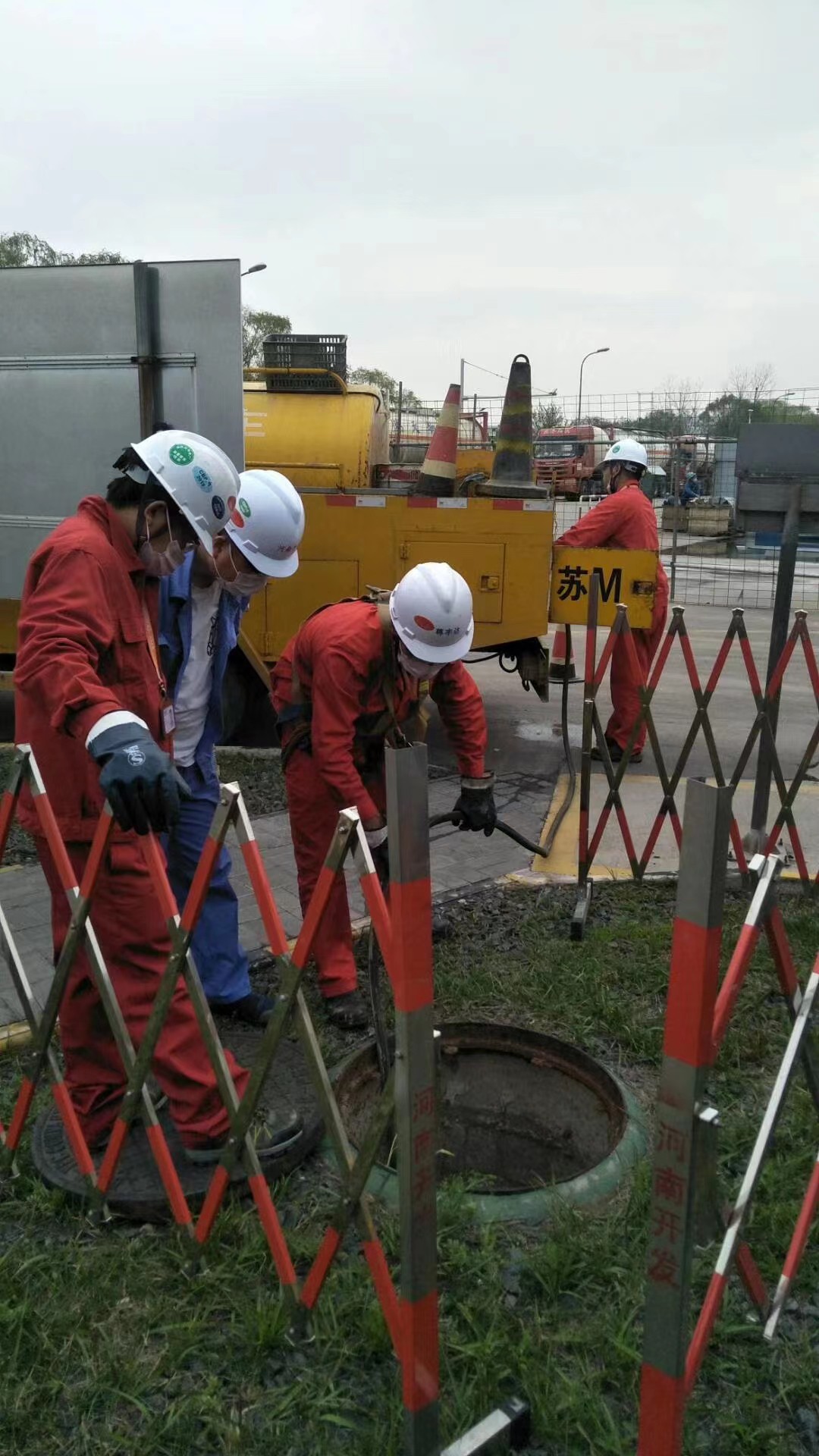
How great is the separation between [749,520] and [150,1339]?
3895 millimetres

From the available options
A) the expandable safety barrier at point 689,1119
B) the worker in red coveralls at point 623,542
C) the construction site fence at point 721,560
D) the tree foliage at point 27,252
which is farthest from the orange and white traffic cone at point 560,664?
the tree foliage at point 27,252

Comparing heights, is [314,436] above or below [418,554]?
above

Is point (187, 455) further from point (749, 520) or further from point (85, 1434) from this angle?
point (749, 520)

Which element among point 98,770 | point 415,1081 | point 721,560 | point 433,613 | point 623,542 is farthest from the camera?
point 721,560

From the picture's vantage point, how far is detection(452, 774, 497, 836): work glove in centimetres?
392

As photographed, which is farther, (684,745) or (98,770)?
(684,745)

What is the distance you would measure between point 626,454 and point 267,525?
4.79m

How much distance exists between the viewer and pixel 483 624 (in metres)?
6.78

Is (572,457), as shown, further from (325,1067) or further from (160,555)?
(325,1067)

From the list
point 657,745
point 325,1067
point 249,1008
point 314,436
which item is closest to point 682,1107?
point 325,1067

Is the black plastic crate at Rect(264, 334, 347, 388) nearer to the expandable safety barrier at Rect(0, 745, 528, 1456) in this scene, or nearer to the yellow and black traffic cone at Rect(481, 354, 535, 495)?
the yellow and black traffic cone at Rect(481, 354, 535, 495)

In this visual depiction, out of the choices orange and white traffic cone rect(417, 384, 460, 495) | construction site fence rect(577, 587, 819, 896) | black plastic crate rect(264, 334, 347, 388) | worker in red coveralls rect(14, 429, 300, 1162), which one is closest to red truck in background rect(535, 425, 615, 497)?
black plastic crate rect(264, 334, 347, 388)

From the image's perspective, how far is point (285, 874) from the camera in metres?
4.84

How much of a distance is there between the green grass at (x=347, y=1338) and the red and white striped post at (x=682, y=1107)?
1.47 feet
